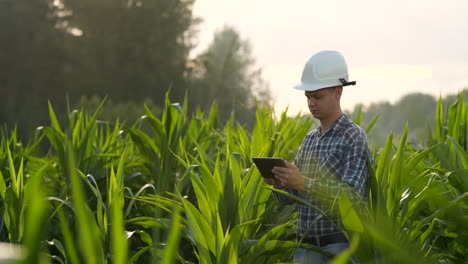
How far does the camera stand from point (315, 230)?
2.93 meters

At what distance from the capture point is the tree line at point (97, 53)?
30078 millimetres

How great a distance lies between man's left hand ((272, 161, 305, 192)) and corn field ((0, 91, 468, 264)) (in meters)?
0.10

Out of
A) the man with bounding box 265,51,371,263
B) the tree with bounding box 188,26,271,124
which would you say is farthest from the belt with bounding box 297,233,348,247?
the tree with bounding box 188,26,271,124

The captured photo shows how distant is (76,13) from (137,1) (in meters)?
3.33

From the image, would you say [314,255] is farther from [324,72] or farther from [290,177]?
[324,72]

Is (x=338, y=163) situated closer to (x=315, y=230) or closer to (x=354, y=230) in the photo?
(x=315, y=230)

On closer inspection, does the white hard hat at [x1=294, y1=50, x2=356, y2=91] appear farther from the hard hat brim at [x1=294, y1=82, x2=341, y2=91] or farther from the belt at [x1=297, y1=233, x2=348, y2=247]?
the belt at [x1=297, y1=233, x2=348, y2=247]

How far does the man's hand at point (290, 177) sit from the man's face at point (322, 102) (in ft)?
1.07

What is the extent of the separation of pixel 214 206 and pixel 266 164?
0.31 meters

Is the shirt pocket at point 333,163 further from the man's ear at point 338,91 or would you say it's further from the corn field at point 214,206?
the man's ear at point 338,91

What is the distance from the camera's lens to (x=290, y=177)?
9.03ft

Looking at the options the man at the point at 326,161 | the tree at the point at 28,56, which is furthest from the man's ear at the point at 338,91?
the tree at the point at 28,56

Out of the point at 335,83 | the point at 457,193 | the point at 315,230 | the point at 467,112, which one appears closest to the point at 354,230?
the point at 315,230

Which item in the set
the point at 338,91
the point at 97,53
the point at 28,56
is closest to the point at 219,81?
the point at 97,53
